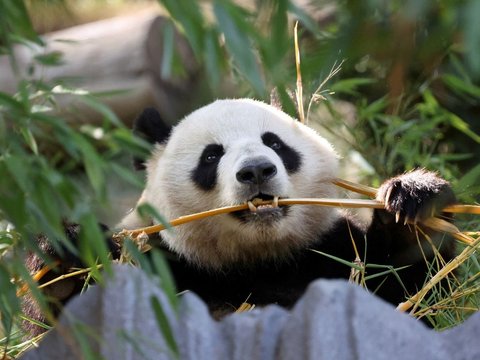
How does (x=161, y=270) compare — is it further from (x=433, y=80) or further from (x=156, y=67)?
(x=156, y=67)

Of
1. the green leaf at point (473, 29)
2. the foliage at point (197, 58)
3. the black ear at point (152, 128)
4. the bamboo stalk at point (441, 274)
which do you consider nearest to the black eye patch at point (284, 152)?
the black ear at point (152, 128)

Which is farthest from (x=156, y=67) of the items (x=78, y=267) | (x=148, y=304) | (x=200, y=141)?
(x=148, y=304)

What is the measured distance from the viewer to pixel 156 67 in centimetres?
648

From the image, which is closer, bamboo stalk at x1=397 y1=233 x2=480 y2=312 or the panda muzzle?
bamboo stalk at x1=397 y1=233 x2=480 y2=312

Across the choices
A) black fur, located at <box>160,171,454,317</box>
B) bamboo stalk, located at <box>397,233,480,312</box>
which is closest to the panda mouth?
black fur, located at <box>160,171,454,317</box>

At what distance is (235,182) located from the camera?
3.13 meters

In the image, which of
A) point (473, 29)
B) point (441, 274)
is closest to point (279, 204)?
point (441, 274)

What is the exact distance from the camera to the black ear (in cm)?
385

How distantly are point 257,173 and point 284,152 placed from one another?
1.62 feet

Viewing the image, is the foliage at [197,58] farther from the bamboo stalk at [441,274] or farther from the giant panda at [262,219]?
the giant panda at [262,219]

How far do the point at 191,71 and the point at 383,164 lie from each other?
2.51 metres

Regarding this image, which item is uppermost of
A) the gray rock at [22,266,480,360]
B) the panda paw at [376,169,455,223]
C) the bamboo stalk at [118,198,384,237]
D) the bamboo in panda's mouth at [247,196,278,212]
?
the gray rock at [22,266,480,360]

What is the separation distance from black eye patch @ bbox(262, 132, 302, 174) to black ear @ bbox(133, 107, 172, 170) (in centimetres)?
55

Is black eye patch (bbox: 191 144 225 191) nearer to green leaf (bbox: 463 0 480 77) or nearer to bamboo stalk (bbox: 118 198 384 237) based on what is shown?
bamboo stalk (bbox: 118 198 384 237)
